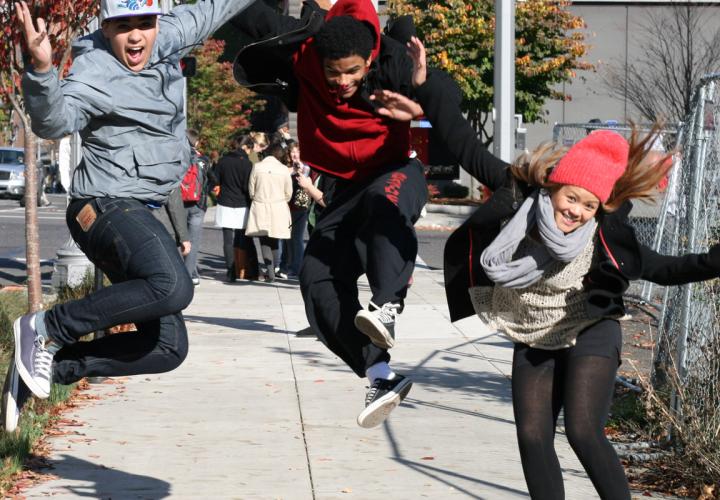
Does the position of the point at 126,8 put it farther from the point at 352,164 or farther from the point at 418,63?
the point at 418,63

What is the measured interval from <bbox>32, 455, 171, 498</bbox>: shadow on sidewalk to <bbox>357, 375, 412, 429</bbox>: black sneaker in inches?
50.3

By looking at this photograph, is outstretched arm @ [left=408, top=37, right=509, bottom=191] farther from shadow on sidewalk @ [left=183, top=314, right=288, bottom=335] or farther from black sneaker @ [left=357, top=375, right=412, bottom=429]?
shadow on sidewalk @ [left=183, top=314, right=288, bottom=335]

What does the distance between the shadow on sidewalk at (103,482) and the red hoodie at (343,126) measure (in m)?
1.83

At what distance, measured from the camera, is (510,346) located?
Result: 1025cm

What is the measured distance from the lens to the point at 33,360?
5.34 m

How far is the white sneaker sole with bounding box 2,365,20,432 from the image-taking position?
214 inches

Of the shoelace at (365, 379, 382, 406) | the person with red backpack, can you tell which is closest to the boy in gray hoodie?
the shoelace at (365, 379, 382, 406)

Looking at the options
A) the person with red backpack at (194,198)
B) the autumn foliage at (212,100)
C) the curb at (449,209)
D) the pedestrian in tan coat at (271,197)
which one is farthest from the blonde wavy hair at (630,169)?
the autumn foliage at (212,100)

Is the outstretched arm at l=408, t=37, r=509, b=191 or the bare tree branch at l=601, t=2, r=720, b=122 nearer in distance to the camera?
the outstretched arm at l=408, t=37, r=509, b=191

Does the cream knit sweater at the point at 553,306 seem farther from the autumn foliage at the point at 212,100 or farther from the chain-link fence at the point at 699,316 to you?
the autumn foliage at the point at 212,100

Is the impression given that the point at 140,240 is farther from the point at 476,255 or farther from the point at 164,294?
the point at 476,255

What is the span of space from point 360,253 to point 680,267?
1463 mm

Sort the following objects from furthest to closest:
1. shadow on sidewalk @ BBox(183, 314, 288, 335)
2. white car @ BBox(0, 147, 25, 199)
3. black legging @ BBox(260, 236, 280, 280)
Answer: white car @ BBox(0, 147, 25, 199), black legging @ BBox(260, 236, 280, 280), shadow on sidewalk @ BBox(183, 314, 288, 335)

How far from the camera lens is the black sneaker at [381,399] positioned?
5.17 meters
